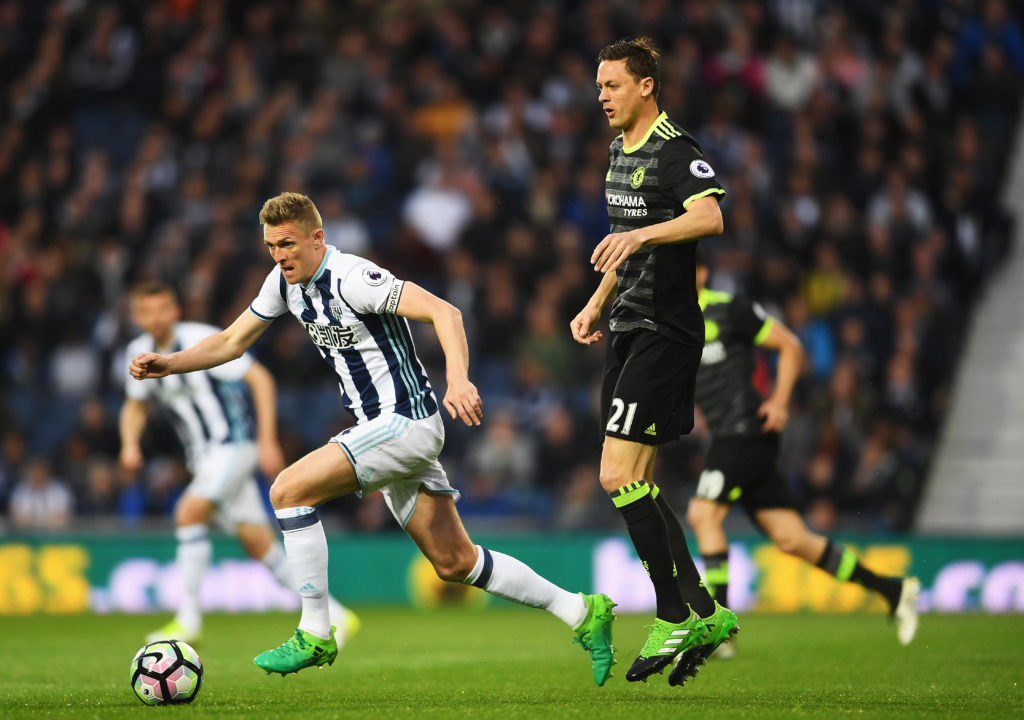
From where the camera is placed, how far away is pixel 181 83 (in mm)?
16812

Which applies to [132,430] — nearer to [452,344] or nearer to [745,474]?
[745,474]

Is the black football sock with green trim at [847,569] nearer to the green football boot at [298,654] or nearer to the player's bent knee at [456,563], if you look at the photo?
the player's bent knee at [456,563]

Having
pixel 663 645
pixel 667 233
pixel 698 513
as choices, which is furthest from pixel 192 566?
pixel 667 233

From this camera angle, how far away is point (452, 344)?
19.4 feet

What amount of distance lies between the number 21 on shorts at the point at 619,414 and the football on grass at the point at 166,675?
79.3 inches

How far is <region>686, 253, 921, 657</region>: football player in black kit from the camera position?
8.73 meters

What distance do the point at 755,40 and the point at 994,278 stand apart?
160 inches

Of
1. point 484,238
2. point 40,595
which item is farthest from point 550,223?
point 40,595

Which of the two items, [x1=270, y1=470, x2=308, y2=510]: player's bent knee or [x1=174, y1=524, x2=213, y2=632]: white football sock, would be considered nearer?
[x1=270, y1=470, x2=308, y2=510]: player's bent knee

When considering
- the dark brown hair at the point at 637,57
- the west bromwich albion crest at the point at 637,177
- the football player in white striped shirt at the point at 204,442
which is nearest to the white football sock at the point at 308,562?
the west bromwich albion crest at the point at 637,177

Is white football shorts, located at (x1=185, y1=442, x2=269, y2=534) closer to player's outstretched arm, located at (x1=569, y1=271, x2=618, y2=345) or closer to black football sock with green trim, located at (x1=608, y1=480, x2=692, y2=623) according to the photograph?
player's outstretched arm, located at (x1=569, y1=271, x2=618, y2=345)

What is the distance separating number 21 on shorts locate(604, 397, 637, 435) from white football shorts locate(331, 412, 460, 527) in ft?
2.49

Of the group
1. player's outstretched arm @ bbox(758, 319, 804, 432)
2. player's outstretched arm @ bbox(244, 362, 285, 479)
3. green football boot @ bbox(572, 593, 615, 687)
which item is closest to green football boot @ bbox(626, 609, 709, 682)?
green football boot @ bbox(572, 593, 615, 687)

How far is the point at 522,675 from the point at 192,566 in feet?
9.58
